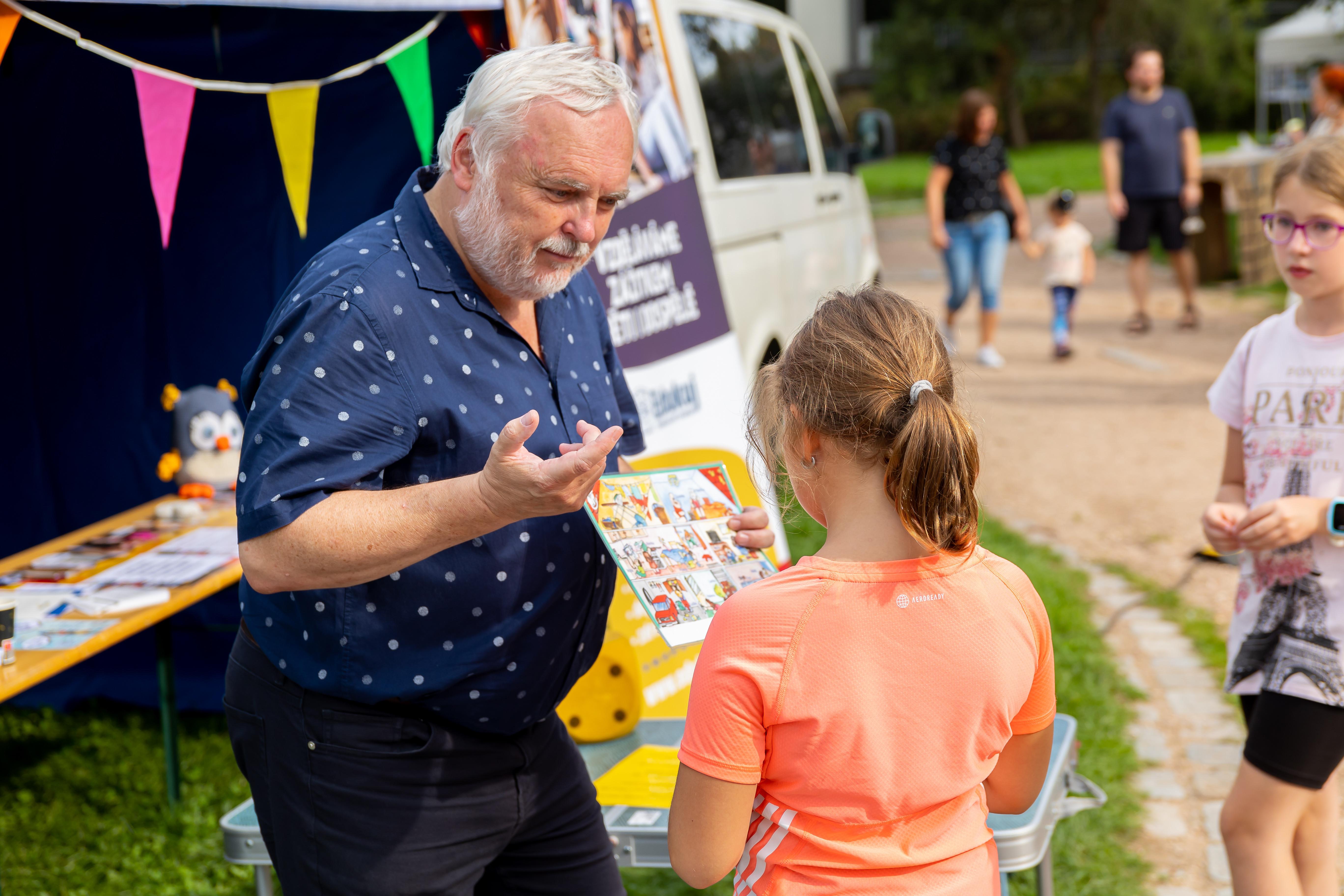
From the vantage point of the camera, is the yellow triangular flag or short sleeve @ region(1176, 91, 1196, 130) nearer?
the yellow triangular flag

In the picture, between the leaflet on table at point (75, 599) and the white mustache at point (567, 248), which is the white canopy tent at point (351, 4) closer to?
the white mustache at point (567, 248)

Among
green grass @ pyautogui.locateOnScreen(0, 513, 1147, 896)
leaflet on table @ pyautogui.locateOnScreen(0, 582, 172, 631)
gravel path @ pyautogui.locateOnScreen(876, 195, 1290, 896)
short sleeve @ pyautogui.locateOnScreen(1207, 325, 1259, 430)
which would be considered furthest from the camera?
gravel path @ pyautogui.locateOnScreen(876, 195, 1290, 896)

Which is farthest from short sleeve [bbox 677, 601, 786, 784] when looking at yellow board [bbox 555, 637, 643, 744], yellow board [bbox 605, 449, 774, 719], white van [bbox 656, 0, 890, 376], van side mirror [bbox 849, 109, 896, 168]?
van side mirror [bbox 849, 109, 896, 168]

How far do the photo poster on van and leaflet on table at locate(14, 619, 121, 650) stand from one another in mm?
1423

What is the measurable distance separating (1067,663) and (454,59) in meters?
2.92

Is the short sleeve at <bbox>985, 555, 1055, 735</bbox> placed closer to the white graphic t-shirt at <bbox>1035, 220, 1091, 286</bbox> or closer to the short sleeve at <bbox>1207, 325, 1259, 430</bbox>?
the short sleeve at <bbox>1207, 325, 1259, 430</bbox>

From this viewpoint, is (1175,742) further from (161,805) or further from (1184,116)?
(1184,116)

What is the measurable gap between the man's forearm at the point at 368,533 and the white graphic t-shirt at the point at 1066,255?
809 centimetres

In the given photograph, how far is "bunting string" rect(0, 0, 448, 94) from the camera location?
2266 millimetres

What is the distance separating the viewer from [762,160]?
5.66 metres

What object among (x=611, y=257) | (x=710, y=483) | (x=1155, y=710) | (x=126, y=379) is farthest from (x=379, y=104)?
(x=1155, y=710)

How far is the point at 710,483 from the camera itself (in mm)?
2074

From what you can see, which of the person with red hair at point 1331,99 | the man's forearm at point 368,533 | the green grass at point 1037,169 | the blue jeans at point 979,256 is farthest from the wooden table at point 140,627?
the green grass at point 1037,169

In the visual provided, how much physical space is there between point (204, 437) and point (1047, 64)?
147ft
